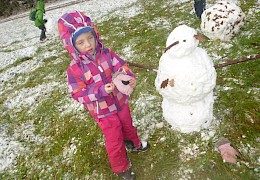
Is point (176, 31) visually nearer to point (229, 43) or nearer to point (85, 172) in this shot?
point (85, 172)

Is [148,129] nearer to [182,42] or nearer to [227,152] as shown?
[227,152]

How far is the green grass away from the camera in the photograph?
3260 mm

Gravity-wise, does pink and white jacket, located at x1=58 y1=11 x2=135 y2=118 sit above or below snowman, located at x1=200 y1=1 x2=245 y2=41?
above

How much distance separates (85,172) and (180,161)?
132cm

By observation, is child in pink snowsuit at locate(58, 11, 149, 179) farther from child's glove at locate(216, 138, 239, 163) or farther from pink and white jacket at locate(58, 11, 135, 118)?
child's glove at locate(216, 138, 239, 163)

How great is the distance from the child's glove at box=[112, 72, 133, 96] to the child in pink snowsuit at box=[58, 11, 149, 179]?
5 centimetres

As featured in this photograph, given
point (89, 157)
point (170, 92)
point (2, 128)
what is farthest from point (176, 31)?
point (2, 128)

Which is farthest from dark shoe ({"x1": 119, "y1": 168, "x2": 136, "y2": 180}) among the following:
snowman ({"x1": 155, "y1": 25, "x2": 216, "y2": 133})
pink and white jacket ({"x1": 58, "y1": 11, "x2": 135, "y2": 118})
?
snowman ({"x1": 155, "y1": 25, "x2": 216, "y2": 133})

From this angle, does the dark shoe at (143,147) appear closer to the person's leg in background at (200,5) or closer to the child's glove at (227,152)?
the child's glove at (227,152)

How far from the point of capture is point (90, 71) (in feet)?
8.92

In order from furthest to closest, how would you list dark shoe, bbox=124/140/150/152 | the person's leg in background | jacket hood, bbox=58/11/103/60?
the person's leg in background, dark shoe, bbox=124/140/150/152, jacket hood, bbox=58/11/103/60

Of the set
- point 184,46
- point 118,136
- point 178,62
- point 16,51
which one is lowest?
point 16,51

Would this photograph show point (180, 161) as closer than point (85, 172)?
Yes

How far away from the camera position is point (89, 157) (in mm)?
3709
